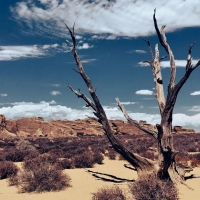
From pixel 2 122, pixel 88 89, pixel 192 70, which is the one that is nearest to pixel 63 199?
pixel 88 89

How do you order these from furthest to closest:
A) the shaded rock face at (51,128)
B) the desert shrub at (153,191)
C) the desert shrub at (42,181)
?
the shaded rock face at (51,128) < the desert shrub at (42,181) < the desert shrub at (153,191)

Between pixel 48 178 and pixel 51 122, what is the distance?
63.8 m

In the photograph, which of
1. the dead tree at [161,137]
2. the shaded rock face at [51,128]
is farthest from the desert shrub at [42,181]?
the shaded rock face at [51,128]

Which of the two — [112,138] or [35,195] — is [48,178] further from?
[112,138]

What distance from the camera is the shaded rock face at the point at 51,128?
65.7 m

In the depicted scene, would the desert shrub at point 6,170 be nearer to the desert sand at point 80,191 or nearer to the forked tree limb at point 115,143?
the desert sand at point 80,191

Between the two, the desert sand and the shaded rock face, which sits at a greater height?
the shaded rock face

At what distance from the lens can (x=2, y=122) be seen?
64.1 meters

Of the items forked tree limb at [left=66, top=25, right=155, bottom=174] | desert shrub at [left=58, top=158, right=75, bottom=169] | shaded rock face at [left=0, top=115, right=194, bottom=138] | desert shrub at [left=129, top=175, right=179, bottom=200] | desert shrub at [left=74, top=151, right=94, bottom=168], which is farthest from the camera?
shaded rock face at [left=0, top=115, right=194, bottom=138]

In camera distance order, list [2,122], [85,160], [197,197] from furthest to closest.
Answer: [2,122] → [85,160] → [197,197]

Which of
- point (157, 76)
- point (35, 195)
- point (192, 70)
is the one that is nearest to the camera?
point (35, 195)

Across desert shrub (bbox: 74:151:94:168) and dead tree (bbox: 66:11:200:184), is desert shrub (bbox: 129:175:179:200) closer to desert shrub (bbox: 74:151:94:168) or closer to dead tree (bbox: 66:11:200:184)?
dead tree (bbox: 66:11:200:184)

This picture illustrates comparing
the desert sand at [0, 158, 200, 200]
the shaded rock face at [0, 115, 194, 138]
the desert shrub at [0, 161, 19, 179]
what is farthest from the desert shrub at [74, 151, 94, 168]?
the shaded rock face at [0, 115, 194, 138]

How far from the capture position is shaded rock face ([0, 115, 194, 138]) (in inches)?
2586
